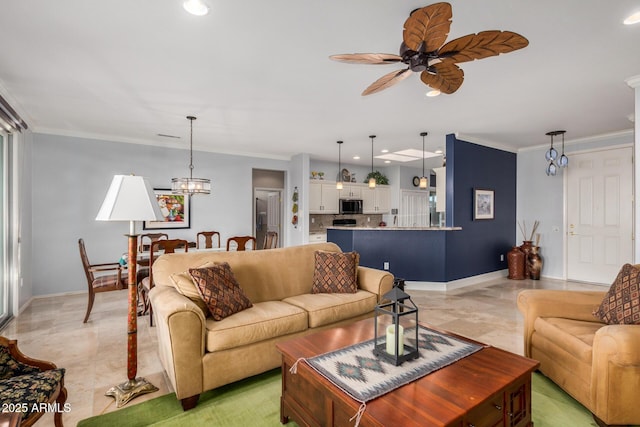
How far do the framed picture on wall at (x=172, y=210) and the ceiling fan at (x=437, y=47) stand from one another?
4781mm

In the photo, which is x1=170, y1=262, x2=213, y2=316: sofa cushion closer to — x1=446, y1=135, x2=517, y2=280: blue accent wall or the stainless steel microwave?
x1=446, y1=135, x2=517, y2=280: blue accent wall

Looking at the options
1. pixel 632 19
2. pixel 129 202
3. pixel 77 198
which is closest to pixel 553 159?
pixel 632 19

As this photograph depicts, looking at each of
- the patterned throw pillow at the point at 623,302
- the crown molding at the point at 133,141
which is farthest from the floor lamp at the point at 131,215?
the crown molding at the point at 133,141

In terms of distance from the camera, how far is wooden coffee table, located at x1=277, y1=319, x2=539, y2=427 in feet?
4.30

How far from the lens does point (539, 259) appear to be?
600cm

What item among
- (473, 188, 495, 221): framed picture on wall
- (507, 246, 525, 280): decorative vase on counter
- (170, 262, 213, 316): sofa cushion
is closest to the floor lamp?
(170, 262, 213, 316): sofa cushion

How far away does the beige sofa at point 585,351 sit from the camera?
1.77 meters

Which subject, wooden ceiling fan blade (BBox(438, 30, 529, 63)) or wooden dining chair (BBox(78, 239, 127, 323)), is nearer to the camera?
wooden ceiling fan blade (BBox(438, 30, 529, 63))

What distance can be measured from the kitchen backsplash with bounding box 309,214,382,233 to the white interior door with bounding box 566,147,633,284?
4357mm

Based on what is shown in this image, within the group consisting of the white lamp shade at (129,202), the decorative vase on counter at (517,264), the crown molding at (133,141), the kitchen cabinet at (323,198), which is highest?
the crown molding at (133,141)

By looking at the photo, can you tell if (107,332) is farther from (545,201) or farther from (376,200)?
(545,201)

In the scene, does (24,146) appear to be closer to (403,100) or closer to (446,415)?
(403,100)

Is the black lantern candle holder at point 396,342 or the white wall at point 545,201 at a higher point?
the white wall at point 545,201

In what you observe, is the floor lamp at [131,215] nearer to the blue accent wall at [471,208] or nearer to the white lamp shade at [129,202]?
the white lamp shade at [129,202]
